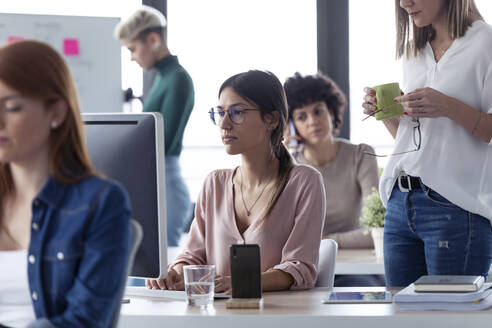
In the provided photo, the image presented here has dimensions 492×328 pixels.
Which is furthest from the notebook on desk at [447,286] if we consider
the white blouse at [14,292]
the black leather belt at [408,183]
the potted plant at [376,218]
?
the potted plant at [376,218]

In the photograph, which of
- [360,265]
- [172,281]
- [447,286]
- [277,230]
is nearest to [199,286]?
[172,281]

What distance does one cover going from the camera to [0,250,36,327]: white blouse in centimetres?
118

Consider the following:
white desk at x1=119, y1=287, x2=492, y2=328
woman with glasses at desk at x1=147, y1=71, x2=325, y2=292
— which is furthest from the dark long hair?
white desk at x1=119, y1=287, x2=492, y2=328

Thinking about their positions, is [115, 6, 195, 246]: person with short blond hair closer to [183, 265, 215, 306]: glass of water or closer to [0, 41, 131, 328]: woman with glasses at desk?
[183, 265, 215, 306]: glass of water

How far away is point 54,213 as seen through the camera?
1.16 meters

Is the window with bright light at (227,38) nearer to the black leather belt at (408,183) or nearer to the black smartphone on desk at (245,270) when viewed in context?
the black leather belt at (408,183)

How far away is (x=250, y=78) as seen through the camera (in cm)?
224

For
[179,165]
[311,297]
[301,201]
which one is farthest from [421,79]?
[179,165]

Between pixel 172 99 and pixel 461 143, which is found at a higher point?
pixel 172 99

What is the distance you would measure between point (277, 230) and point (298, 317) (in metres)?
0.62

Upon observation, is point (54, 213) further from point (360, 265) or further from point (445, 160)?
point (360, 265)

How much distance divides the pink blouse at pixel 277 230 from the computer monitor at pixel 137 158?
45 centimetres

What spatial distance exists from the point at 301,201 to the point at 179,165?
1626 mm

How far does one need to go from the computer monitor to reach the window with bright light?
9.87ft
